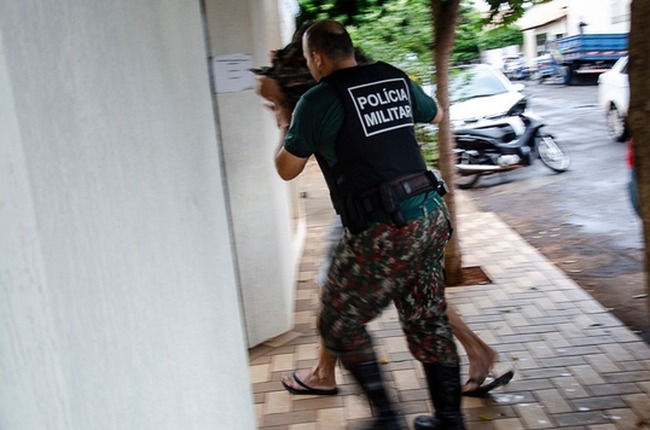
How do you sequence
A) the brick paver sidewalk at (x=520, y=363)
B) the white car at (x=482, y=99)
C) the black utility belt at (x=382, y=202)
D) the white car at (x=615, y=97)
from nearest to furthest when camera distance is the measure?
the black utility belt at (x=382, y=202), the brick paver sidewalk at (x=520, y=363), the white car at (x=482, y=99), the white car at (x=615, y=97)

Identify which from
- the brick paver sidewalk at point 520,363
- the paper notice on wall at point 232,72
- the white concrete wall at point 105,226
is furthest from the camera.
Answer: the paper notice on wall at point 232,72

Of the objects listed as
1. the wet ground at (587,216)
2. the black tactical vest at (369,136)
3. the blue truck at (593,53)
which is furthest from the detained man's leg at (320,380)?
the blue truck at (593,53)

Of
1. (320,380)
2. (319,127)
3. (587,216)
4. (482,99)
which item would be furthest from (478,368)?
(482,99)

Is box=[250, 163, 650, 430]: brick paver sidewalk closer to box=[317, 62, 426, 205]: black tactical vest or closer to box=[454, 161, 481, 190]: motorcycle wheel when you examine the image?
box=[317, 62, 426, 205]: black tactical vest

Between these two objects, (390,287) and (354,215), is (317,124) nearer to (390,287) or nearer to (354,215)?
(354,215)

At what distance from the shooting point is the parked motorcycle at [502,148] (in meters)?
9.78

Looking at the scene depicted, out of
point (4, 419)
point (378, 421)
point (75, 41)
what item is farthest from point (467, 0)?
point (4, 419)

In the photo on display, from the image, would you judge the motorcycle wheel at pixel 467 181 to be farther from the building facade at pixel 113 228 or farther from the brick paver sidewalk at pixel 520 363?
the building facade at pixel 113 228

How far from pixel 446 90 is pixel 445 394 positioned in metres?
2.71

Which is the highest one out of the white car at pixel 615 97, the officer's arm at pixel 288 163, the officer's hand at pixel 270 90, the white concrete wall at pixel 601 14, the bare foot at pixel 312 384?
the white concrete wall at pixel 601 14

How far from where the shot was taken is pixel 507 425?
3.25m

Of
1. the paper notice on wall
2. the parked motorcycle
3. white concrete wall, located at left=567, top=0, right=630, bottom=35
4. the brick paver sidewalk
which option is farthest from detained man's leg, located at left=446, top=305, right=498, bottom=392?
white concrete wall, located at left=567, top=0, right=630, bottom=35

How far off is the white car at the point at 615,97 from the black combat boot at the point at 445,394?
10.3 metres

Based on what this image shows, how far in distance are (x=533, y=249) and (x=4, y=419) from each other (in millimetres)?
5810
